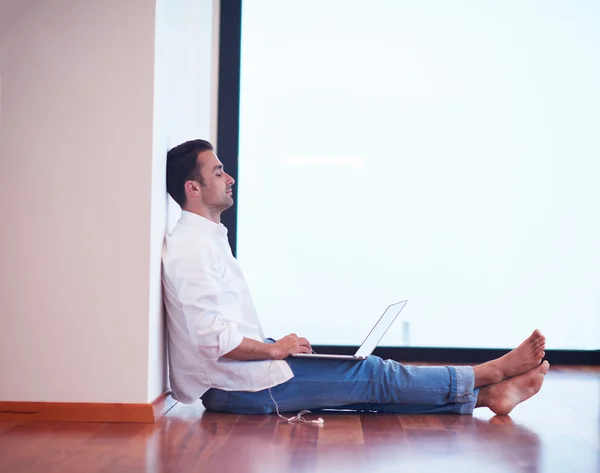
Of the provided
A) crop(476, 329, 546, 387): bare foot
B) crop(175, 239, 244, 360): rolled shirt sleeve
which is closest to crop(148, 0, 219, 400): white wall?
crop(175, 239, 244, 360): rolled shirt sleeve

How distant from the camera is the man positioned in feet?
8.88

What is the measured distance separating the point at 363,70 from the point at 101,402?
2631 mm

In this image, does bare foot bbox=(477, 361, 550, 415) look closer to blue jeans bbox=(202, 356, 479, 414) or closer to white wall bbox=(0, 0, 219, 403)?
blue jeans bbox=(202, 356, 479, 414)

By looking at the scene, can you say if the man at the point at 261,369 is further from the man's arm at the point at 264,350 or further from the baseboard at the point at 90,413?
the baseboard at the point at 90,413

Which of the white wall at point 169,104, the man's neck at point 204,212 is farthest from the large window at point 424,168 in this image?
the man's neck at point 204,212

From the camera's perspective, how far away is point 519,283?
4449 millimetres

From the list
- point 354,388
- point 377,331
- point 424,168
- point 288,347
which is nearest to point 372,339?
point 377,331

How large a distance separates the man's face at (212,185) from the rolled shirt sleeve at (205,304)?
253 mm

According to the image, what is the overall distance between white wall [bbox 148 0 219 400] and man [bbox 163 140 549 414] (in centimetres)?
8

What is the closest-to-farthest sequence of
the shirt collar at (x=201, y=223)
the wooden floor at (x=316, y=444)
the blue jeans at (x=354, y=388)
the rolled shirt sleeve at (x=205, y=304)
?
the wooden floor at (x=316, y=444), the rolled shirt sleeve at (x=205, y=304), the blue jeans at (x=354, y=388), the shirt collar at (x=201, y=223)

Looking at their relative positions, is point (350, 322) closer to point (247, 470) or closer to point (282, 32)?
point (282, 32)

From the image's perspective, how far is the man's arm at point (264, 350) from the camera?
2.70 m

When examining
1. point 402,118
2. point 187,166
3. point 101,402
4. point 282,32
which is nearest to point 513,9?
point 402,118

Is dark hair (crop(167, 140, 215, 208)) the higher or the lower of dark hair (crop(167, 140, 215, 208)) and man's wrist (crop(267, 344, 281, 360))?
the higher
